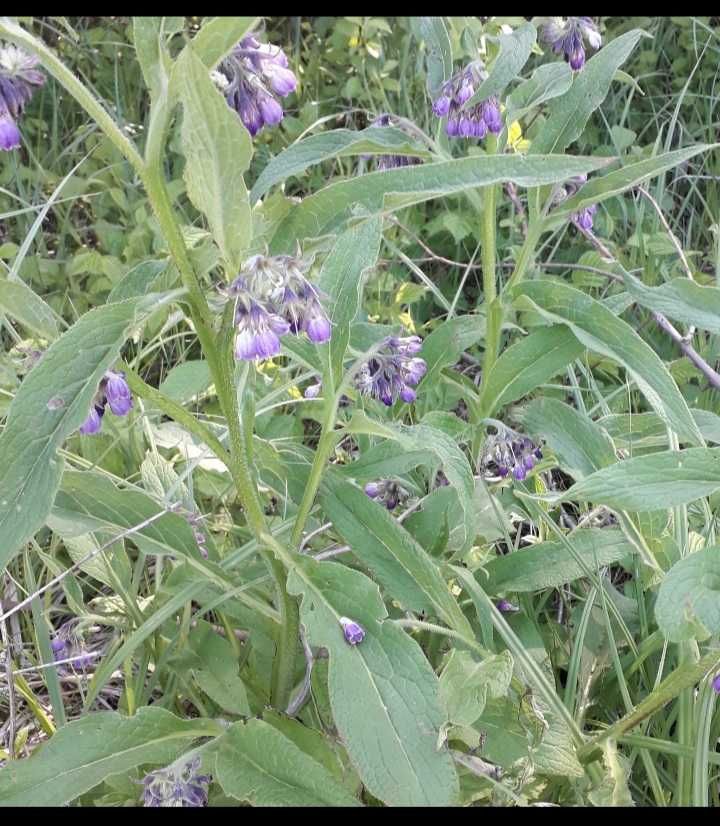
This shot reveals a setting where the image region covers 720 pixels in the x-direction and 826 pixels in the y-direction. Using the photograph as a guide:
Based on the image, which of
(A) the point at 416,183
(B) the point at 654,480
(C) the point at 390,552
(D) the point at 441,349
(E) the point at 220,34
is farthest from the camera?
(D) the point at 441,349

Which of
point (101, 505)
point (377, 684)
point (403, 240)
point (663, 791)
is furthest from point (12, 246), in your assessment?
point (663, 791)

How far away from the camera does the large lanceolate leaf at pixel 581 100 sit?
6.14ft

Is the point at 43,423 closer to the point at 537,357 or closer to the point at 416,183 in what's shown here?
the point at 416,183

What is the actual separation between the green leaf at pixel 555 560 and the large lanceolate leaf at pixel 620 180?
2.03 ft

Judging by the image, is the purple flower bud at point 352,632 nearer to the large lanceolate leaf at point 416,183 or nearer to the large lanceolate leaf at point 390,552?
the large lanceolate leaf at point 390,552

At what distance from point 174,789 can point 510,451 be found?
84cm

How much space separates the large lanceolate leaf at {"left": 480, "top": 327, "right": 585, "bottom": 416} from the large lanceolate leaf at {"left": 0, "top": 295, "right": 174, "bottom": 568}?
80 centimetres

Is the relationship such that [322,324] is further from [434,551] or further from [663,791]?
[663,791]

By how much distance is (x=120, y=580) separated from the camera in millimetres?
1910

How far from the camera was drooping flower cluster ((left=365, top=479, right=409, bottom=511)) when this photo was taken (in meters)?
2.03

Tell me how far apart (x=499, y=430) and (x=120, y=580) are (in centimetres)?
80

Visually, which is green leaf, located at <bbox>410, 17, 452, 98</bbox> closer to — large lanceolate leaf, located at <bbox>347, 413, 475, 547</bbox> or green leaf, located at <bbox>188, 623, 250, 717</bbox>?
large lanceolate leaf, located at <bbox>347, 413, 475, 547</bbox>

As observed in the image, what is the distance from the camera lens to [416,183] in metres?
1.38

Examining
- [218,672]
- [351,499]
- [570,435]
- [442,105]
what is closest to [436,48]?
[442,105]
